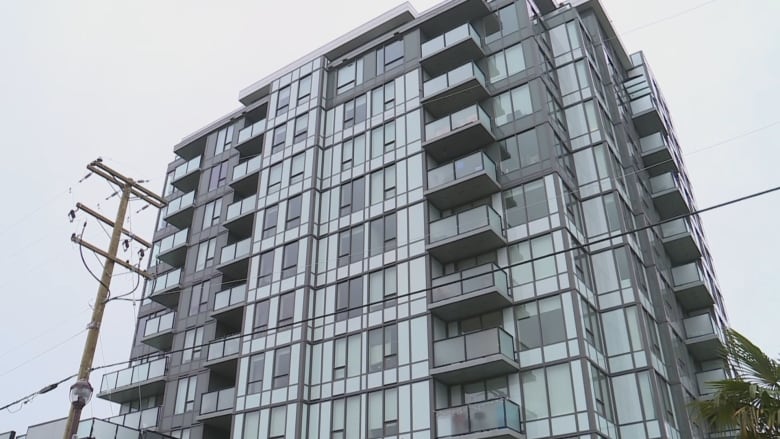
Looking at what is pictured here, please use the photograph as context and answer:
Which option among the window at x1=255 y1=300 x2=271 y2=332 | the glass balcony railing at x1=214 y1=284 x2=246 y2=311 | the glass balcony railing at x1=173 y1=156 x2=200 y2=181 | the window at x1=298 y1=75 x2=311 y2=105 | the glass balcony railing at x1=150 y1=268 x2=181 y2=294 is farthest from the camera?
the glass balcony railing at x1=173 y1=156 x2=200 y2=181

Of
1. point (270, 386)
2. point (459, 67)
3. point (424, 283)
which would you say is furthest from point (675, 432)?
point (459, 67)

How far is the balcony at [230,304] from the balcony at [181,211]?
898 centimetres

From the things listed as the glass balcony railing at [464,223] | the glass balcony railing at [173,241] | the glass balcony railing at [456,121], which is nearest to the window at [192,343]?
the glass balcony railing at [173,241]

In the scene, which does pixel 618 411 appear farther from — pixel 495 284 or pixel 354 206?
pixel 354 206

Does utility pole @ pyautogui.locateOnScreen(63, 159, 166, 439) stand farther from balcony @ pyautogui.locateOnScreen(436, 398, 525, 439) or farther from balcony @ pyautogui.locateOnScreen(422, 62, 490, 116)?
balcony @ pyautogui.locateOnScreen(422, 62, 490, 116)

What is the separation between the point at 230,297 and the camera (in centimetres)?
3578

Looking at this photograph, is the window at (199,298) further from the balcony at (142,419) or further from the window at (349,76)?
the window at (349,76)

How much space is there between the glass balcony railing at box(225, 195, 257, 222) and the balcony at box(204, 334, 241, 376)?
7.07 metres

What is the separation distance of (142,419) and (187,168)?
1590 centimetres

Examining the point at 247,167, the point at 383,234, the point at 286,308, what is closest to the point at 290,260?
the point at 286,308

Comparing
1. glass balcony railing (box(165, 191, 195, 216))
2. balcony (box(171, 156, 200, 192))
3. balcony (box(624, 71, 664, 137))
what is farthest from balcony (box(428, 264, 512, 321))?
balcony (box(171, 156, 200, 192))

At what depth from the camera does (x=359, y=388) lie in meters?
28.7

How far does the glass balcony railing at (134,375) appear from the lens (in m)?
37.9

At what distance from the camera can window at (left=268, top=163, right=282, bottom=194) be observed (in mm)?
37278
